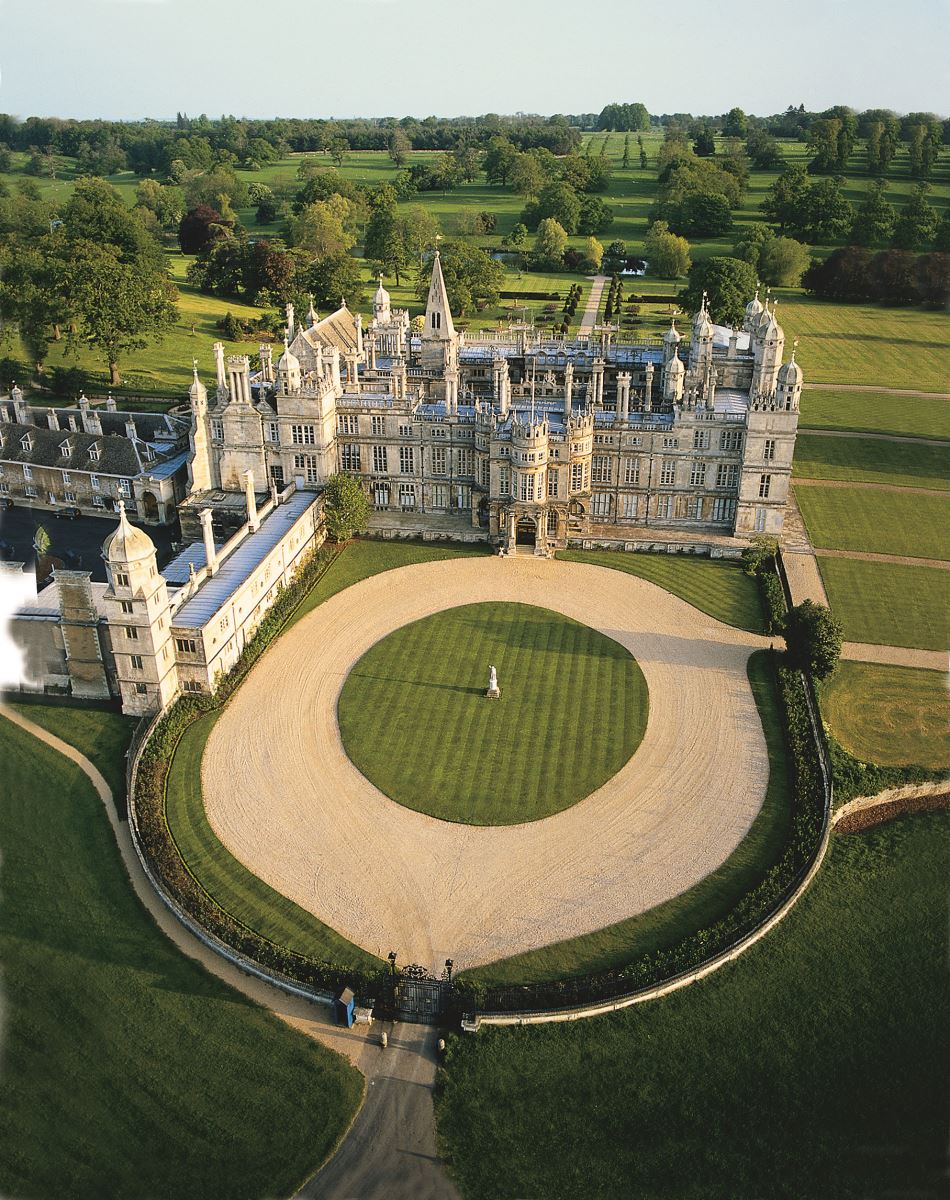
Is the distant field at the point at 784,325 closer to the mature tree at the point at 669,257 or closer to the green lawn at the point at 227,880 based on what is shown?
the mature tree at the point at 669,257

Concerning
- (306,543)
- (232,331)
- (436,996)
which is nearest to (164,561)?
(306,543)

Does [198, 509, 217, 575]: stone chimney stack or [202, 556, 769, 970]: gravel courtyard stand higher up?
[198, 509, 217, 575]: stone chimney stack

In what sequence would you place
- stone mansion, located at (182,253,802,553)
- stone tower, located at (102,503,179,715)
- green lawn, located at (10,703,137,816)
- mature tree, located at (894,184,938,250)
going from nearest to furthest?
green lawn, located at (10,703,137,816), stone tower, located at (102,503,179,715), stone mansion, located at (182,253,802,553), mature tree, located at (894,184,938,250)

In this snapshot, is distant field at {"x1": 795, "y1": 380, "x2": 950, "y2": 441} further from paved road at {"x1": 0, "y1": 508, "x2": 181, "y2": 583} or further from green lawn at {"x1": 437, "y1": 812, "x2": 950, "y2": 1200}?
Answer: green lawn at {"x1": 437, "y1": 812, "x2": 950, "y2": 1200}

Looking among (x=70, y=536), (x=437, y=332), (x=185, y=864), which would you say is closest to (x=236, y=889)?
(x=185, y=864)

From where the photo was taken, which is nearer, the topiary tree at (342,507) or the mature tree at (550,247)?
the topiary tree at (342,507)

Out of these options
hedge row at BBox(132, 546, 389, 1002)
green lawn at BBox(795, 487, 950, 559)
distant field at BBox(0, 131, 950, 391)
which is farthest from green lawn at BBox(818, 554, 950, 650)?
distant field at BBox(0, 131, 950, 391)

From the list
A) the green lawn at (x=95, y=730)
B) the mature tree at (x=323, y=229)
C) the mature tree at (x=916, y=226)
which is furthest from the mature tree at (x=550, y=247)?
the green lawn at (x=95, y=730)

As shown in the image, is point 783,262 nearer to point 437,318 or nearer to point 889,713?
point 437,318
